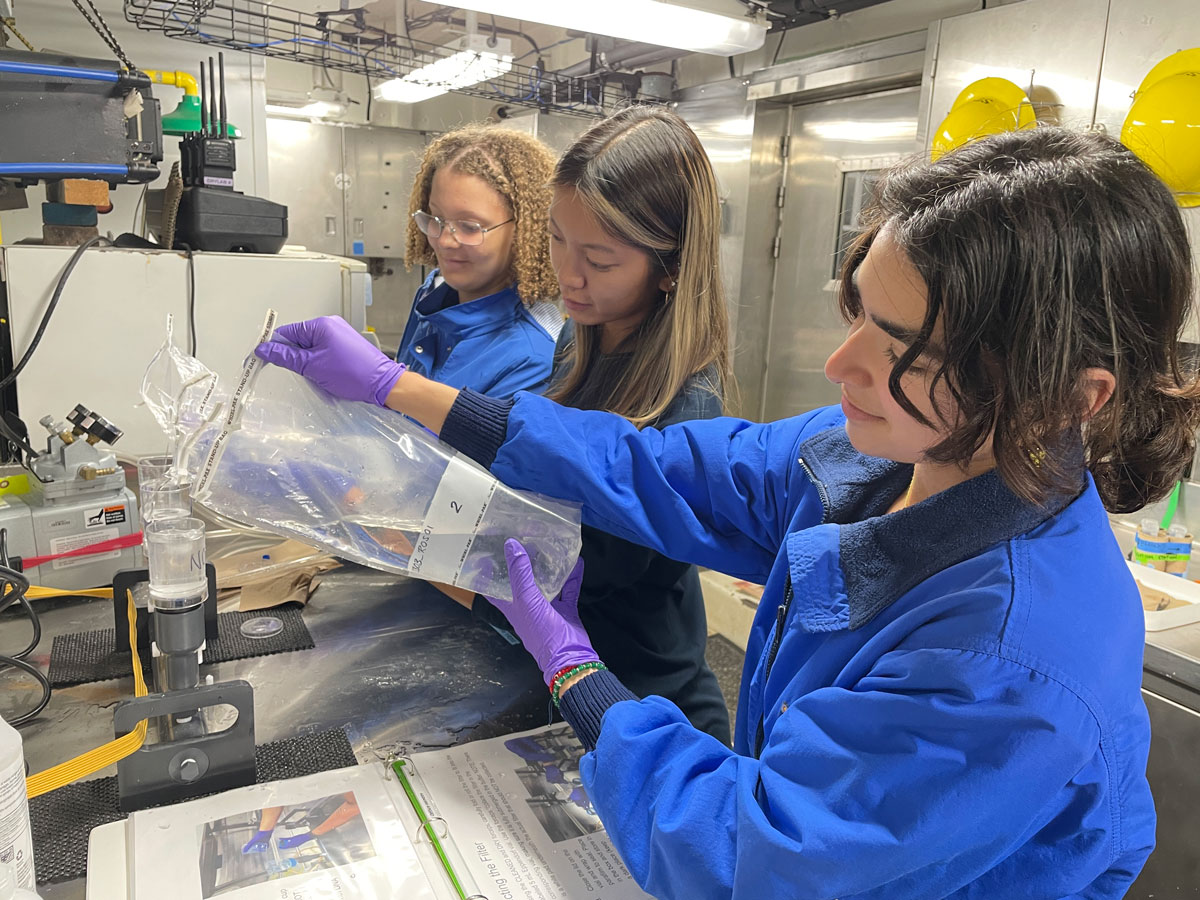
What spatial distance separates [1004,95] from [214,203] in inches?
80.5

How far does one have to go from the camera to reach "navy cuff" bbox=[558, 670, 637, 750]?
0.76m

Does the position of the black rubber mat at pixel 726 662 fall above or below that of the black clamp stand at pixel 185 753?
below

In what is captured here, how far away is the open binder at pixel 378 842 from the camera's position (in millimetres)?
714

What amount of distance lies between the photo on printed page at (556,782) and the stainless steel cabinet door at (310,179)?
3998mm

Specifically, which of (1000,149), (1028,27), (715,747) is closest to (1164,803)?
(715,747)

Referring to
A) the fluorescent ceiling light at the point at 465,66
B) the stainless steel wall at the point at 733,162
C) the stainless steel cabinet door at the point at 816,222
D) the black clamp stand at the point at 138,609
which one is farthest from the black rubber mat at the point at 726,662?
the fluorescent ceiling light at the point at 465,66

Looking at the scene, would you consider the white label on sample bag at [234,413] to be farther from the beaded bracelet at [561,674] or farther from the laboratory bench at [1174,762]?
the laboratory bench at [1174,762]

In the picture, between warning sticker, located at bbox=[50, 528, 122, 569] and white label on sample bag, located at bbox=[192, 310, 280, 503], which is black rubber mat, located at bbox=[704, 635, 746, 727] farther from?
white label on sample bag, located at bbox=[192, 310, 280, 503]

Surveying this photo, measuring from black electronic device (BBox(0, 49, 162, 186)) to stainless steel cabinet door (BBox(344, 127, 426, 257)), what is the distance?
346 cm

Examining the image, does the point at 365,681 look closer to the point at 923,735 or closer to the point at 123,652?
the point at 123,652

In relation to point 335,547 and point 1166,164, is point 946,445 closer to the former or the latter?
point 335,547

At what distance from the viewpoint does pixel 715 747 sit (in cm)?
68

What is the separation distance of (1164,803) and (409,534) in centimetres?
156

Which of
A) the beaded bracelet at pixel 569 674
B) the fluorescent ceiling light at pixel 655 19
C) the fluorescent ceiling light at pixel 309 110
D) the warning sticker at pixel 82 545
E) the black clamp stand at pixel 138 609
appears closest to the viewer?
the beaded bracelet at pixel 569 674
